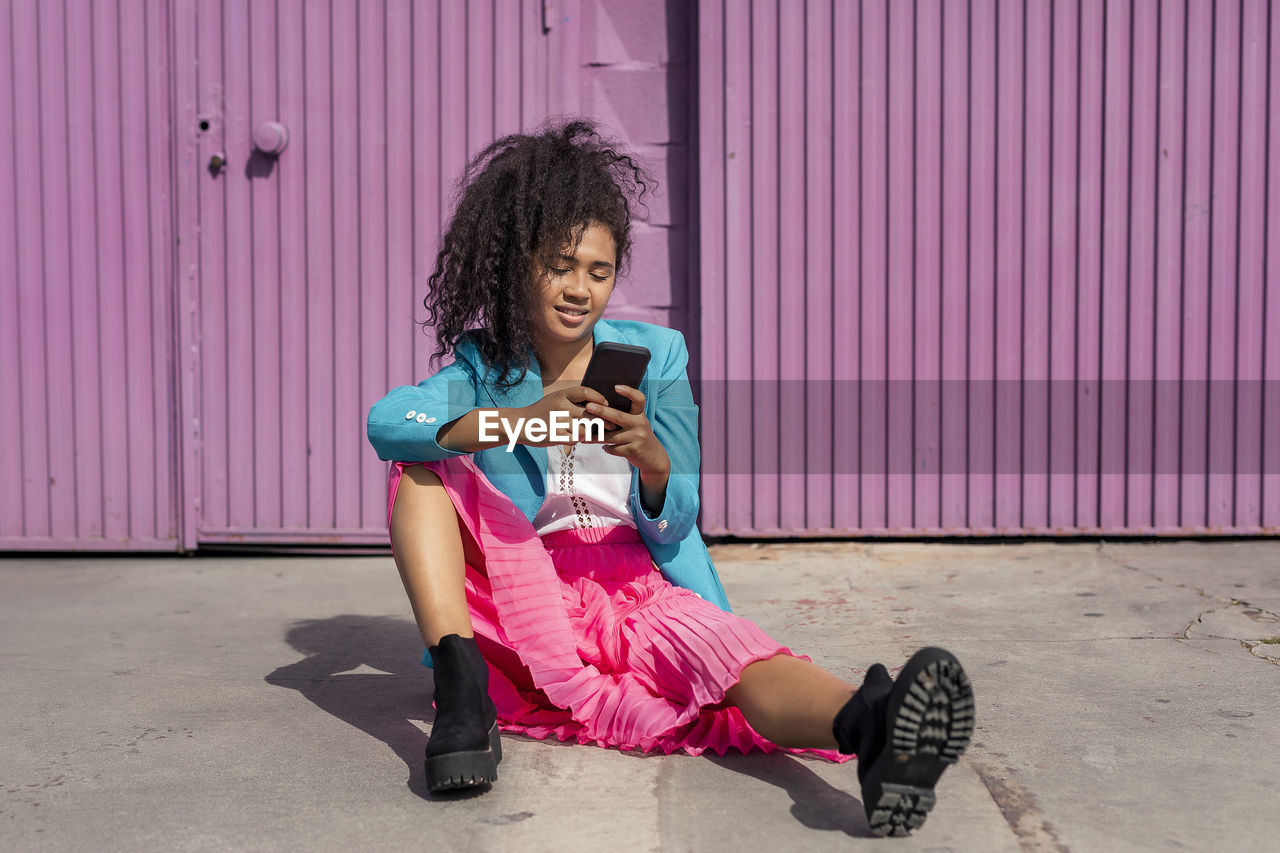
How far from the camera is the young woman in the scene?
1.70 meters

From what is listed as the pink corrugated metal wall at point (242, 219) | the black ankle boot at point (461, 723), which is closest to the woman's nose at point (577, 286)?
the black ankle boot at point (461, 723)

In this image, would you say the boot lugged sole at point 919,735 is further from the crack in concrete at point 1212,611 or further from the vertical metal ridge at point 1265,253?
the vertical metal ridge at point 1265,253

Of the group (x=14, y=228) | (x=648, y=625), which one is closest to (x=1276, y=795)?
(x=648, y=625)

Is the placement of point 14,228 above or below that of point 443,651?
above

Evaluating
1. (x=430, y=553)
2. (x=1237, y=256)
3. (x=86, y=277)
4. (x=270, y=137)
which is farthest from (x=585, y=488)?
(x=1237, y=256)

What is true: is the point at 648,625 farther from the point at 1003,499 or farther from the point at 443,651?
the point at 1003,499

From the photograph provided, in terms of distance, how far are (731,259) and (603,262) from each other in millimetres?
1814

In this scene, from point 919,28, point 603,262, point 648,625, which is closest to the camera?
point 648,625

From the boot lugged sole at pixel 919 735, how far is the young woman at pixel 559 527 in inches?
2.4

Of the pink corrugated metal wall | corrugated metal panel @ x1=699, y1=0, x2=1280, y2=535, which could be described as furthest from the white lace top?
the pink corrugated metal wall

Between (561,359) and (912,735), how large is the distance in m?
1.03

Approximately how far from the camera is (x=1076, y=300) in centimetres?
378

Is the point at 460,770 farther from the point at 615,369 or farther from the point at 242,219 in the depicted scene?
the point at 242,219

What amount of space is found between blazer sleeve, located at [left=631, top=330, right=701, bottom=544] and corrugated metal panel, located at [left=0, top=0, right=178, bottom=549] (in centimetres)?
243
